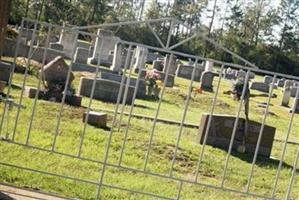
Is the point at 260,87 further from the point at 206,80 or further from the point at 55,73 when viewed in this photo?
the point at 55,73

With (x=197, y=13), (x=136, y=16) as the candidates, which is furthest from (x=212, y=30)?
(x=136, y=16)

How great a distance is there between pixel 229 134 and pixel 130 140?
235 cm

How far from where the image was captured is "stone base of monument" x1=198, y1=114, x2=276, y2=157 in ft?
34.4

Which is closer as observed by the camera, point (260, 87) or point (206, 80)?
point (206, 80)

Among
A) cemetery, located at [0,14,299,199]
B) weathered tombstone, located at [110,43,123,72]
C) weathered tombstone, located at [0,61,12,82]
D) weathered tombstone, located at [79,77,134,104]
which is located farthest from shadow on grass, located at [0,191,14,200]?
weathered tombstone, located at [110,43,123,72]

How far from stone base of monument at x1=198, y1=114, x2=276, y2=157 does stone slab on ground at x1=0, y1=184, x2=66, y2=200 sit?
5.76 metres

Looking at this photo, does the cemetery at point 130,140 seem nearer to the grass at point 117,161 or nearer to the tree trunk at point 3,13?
the grass at point 117,161

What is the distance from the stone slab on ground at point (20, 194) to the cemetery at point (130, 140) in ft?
0.74

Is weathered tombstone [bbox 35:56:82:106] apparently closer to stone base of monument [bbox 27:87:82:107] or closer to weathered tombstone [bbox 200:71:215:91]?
stone base of monument [bbox 27:87:82:107]

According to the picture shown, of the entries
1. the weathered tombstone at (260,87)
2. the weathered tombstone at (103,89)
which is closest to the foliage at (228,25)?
the weathered tombstone at (260,87)

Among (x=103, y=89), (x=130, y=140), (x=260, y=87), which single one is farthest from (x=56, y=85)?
(x=260, y=87)

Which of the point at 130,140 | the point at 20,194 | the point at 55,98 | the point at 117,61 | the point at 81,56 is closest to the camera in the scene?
the point at 20,194

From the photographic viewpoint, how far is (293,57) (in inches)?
2468

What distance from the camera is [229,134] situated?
1065 centimetres
